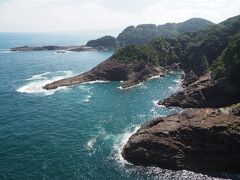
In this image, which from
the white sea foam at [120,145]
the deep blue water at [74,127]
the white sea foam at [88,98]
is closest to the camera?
the deep blue water at [74,127]

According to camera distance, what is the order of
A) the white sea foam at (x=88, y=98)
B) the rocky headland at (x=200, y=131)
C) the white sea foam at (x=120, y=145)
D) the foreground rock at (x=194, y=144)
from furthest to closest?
the white sea foam at (x=88, y=98) → the white sea foam at (x=120, y=145) → the rocky headland at (x=200, y=131) → the foreground rock at (x=194, y=144)

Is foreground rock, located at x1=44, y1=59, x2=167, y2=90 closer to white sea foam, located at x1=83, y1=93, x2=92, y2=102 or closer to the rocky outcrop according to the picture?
white sea foam, located at x1=83, y1=93, x2=92, y2=102

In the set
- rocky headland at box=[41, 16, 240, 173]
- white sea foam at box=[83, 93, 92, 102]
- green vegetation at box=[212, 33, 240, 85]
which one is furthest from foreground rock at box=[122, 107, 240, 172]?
white sea foam at box=[83, 93, 92, 102]

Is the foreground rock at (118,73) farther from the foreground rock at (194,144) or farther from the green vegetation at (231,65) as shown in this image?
the foreground rock at (194,144)

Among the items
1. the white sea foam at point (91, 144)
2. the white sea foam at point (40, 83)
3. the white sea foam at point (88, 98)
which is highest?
the white sea foam at point (40, 83)

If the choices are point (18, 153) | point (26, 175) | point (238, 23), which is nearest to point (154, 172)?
point (26, 175)

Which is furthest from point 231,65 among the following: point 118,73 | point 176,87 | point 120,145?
point 118,73

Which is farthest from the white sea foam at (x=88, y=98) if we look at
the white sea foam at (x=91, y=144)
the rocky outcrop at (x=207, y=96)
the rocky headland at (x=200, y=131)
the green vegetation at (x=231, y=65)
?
the green vegetation at (x=231, y=65)
